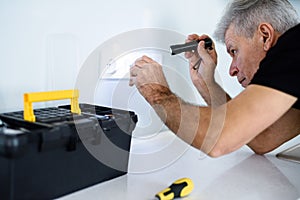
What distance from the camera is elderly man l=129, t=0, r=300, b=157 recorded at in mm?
684

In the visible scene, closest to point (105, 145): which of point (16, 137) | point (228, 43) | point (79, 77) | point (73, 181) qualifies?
point (73, 181)

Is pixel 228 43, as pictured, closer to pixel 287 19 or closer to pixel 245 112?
pixel 287 19

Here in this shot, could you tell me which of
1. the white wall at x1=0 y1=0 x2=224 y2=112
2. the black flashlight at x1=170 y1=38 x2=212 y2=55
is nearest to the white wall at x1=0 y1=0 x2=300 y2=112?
the white wall at x1=0 y1=0 x2=224 y2=112

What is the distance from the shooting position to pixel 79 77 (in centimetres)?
93

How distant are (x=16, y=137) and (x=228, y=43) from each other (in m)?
0.73

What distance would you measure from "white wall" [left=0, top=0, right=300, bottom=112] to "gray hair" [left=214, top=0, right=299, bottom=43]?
0.86ft

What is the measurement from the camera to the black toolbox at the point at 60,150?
51 centimetres

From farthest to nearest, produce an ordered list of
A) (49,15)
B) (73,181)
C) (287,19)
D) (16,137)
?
(287,19) → (49,15) → (73,181) → (16,137)

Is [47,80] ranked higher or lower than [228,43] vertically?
lower

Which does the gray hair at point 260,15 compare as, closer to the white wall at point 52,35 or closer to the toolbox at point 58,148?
the white wall at point 52,35

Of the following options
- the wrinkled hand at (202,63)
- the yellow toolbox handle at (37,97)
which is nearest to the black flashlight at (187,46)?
Result: the wrinkled hand at (202,63)

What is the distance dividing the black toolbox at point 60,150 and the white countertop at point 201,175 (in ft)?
0.12

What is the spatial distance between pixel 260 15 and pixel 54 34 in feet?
1.81

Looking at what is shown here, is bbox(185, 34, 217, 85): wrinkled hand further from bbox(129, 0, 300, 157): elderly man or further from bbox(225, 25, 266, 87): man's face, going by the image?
bbox(225, 25, 266, 87): man's face
